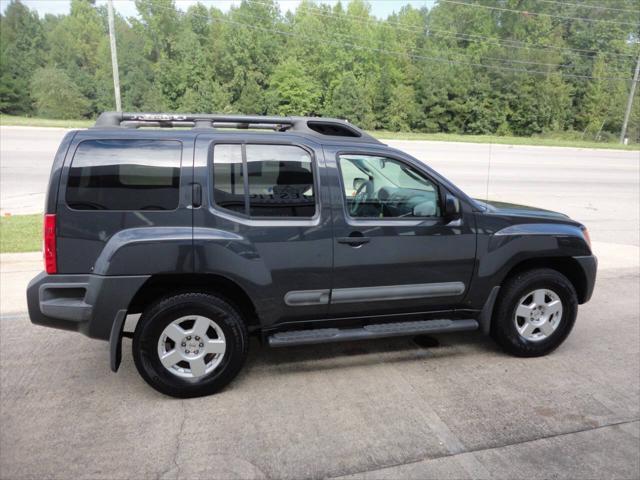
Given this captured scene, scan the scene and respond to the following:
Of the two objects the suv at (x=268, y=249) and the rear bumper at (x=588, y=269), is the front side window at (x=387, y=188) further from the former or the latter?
the rear bumper at (x=588, y=269)

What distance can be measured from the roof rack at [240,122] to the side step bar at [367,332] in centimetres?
150

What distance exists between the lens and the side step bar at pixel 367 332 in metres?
3.71

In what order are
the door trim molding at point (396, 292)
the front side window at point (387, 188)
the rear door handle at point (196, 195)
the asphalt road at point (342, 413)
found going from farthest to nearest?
the front side window at point (387, 188)
the door trim molding at point (396, 292)
the rear door handle at point (196, 195)
the asphalt road at point (342, 413)

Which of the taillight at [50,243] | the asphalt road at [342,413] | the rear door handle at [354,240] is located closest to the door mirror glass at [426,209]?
the rear door handle at [354,240]

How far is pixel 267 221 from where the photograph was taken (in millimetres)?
3561

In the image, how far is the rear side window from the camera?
332 centimetres

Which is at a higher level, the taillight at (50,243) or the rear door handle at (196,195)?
the rear door handle at (196,195)

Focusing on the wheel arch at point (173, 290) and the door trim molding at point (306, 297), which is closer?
the wheel arch at point (173, 290)

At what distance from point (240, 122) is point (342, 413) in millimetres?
2452

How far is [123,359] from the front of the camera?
4.19 m

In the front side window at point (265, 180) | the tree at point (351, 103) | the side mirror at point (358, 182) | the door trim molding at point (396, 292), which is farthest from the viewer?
the tree at point (351, 103)

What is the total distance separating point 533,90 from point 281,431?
4918 cm

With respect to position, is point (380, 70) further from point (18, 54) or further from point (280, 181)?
point (280, 181)

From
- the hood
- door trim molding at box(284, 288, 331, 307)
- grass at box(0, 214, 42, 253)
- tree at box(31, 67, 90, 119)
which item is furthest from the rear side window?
tree at box(31, 67, 90, 119)
